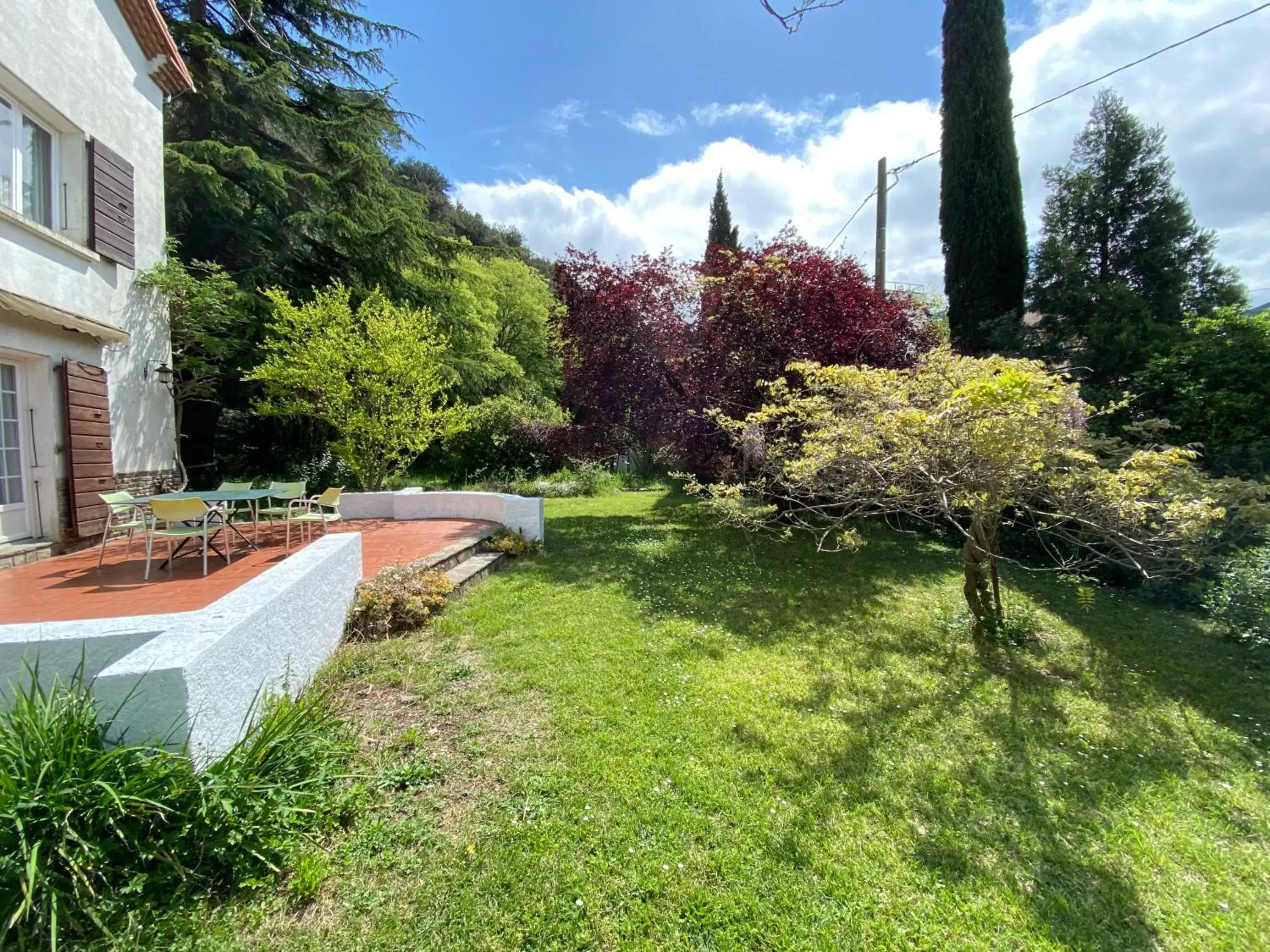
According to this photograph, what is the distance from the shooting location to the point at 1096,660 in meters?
4.89

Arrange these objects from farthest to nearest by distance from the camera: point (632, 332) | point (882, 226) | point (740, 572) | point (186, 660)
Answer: point (882, 226) → point (632, 332) → point (740, 572) → point (186, 660)

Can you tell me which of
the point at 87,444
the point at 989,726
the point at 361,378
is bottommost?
the point at 989,726

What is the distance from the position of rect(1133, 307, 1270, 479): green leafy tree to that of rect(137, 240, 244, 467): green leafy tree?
546 inches

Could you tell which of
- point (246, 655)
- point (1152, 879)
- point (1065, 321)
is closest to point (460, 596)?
point (246, 655)

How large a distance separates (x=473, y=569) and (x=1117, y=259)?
13064 mm

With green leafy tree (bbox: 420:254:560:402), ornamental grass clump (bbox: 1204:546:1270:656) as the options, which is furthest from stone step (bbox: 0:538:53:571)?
ornamental grass clump (bbox: 1204:546:1270:656)

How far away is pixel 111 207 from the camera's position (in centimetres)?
644

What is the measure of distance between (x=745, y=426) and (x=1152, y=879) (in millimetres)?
6112

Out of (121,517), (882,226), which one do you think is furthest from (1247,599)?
(121,517)

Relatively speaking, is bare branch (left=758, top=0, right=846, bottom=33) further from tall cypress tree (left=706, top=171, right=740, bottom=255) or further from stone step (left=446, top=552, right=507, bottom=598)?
tall cypress tree (left=706, top=171, right=740, bottom=255)

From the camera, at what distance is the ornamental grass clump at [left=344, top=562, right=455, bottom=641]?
4.80 meters

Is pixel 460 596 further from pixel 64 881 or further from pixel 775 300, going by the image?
pixel 775 300

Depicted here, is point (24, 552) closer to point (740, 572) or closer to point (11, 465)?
point (11, 465)

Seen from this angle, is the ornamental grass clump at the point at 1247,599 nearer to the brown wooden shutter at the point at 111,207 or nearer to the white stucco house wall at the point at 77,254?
the white stucco house wall at the point at 77,254
